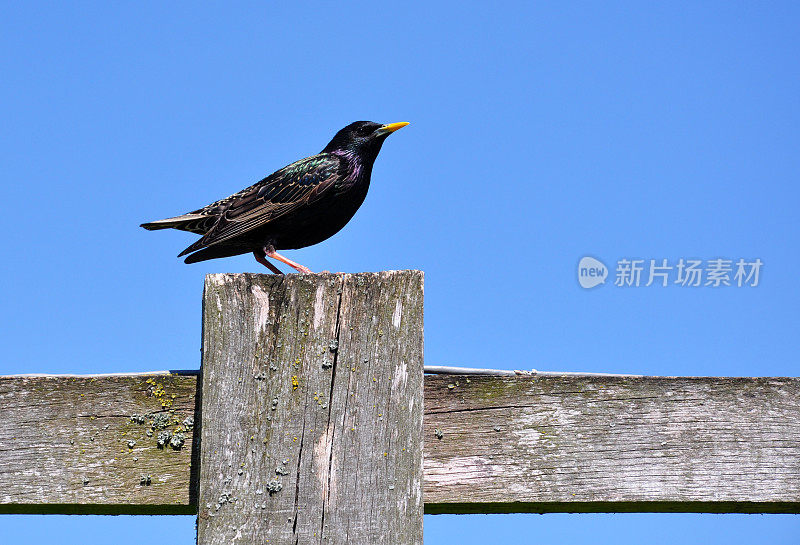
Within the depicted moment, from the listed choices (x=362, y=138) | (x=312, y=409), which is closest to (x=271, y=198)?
(x=362, y=138)

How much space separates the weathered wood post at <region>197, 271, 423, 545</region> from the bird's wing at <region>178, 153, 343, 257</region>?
243 centimetres

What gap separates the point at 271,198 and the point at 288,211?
0.90ft

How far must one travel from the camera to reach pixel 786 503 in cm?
217

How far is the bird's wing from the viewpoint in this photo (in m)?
4.47

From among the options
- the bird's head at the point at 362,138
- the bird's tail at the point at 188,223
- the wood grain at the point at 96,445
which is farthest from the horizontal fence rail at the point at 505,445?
the bird's head at the point at 362,138

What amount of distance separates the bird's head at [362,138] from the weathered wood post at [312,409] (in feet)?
11.0

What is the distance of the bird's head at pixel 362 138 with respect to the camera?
5.30 metres

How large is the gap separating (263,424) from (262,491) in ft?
0.52

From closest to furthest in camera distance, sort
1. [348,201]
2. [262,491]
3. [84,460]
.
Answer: [262,491] < [84,460] < [348,201]

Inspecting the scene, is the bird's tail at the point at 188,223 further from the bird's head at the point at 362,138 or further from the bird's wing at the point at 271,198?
the bird's head at the point at 362,138

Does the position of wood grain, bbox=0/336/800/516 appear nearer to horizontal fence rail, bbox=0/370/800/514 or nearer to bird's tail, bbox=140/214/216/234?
horizontal fence rail, bbox=0/370/800/514

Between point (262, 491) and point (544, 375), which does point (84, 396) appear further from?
point (544, 375)

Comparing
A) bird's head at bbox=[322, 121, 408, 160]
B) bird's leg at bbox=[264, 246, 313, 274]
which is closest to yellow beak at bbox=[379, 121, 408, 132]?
bird's head at bbox=[322, 121, 408, 160]

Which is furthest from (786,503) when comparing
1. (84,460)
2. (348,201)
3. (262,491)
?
(348,201)
